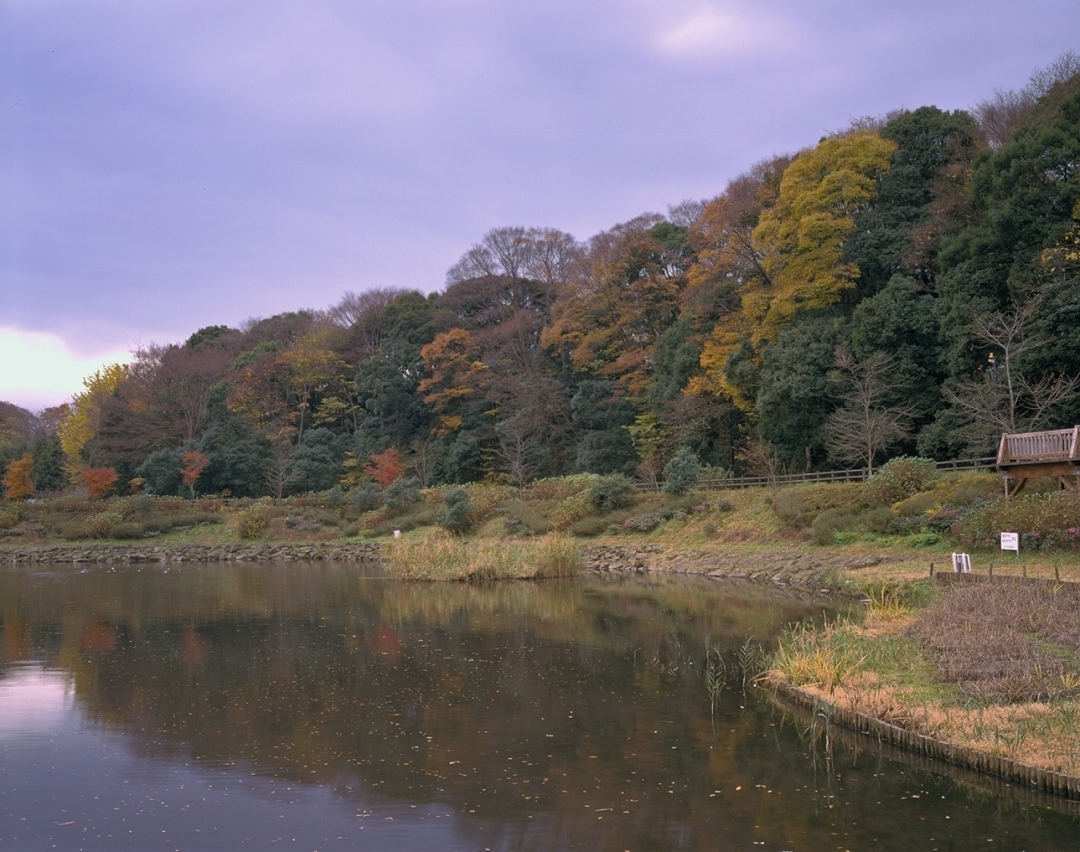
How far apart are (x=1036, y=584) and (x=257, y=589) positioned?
19713 mm

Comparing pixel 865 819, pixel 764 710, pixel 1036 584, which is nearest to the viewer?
pixel 865 819

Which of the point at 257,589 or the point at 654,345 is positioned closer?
the point at 257,589

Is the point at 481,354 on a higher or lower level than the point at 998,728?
higher

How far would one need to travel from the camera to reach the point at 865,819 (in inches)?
299

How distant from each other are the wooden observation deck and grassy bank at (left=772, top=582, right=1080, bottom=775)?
5.86 metres

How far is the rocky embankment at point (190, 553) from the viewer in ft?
124

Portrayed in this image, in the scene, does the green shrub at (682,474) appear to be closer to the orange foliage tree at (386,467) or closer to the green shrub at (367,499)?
the green shrub at (367,499)

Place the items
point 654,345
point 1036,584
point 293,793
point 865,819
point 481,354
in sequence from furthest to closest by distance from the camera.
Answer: point 481,354
point 654,345
point 1036,584
point 293,793
point 865,819

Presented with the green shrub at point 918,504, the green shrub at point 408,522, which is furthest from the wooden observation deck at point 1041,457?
the green shrub at point 408,522

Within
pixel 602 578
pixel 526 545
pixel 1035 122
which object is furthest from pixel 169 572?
pixel 1035 122

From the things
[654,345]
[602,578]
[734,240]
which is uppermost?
[734,240]

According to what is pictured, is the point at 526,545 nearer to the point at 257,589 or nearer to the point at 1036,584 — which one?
the point at 257,589

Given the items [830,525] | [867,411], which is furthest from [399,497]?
[830,525]

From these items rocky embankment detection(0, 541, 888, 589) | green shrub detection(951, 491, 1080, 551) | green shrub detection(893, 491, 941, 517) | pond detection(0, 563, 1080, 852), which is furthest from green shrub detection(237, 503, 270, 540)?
green shrub detection(951, 491, 1080, 551)
